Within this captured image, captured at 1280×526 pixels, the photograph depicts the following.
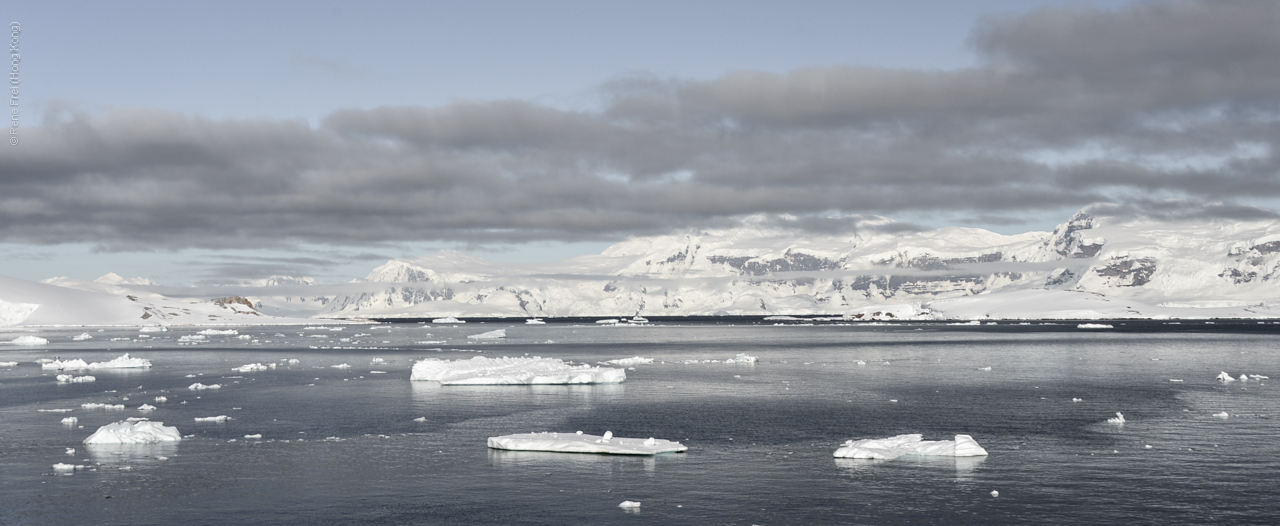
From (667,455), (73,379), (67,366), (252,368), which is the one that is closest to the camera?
(667,455)

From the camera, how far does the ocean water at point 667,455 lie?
28.6m

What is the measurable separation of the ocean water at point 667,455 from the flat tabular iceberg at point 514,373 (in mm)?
2120

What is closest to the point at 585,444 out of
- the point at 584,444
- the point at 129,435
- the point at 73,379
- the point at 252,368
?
the point at 584,444

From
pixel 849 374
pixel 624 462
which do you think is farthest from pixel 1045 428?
pixel 849 374

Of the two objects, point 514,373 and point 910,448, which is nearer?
point 910,448

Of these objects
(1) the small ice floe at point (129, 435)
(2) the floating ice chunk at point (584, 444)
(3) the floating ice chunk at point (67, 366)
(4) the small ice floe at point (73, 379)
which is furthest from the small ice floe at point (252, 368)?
(2) the floating ice chunk at point (584, 444)

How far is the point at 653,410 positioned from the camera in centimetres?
5294

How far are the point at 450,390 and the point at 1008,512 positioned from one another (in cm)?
4420

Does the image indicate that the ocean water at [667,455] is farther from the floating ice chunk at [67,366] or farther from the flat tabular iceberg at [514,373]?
the floating ice chunk at [67,366]

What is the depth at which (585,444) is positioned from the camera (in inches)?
1512

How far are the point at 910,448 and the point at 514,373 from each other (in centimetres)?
3672

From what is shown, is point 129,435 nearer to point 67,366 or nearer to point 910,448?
point 910,448

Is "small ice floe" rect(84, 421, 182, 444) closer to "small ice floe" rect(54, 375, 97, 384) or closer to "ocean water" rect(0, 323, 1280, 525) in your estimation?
"ocean water" rect(0, 323, 1280, 525)

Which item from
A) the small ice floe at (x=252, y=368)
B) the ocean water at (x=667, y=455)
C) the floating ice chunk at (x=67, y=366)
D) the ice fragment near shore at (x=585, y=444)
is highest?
the floating ice chunk at (x=67, y=366)
